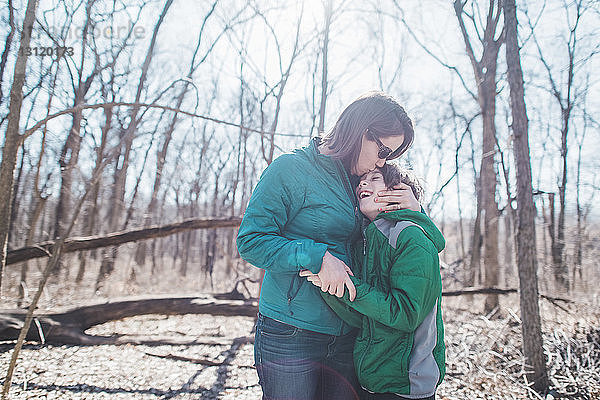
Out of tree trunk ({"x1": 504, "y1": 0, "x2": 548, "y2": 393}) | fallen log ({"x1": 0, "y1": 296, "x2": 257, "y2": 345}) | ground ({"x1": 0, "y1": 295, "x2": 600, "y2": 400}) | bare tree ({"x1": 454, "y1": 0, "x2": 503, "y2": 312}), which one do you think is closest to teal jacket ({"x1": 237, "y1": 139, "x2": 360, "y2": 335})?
ground ({"x1": 0, "y1": 295, "x2": 600, "y2": 400})

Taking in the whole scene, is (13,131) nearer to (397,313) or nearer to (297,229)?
(297,229)

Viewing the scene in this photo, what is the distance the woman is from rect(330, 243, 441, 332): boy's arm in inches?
3.0

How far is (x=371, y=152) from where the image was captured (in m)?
1.30

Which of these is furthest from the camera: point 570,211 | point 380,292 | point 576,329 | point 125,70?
point 570,211

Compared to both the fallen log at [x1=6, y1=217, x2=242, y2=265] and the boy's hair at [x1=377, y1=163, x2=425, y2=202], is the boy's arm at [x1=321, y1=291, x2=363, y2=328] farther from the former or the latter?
the fallen log at [x1=6, y1=217, x2=242, y2=265]

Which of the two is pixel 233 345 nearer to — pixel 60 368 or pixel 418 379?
pixel 60 368

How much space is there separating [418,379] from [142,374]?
3009mm

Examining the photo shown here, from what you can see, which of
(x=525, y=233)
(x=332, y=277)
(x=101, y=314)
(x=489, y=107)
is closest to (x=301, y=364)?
(x=332, y=277)

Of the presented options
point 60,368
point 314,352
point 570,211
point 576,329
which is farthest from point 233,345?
point 570,211

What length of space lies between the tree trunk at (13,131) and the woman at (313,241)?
204 cm

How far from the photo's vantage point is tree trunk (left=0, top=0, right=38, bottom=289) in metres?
2.23

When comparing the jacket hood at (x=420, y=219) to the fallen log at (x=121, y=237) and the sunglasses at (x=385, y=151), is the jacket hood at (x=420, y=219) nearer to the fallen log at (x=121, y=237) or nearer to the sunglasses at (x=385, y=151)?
the sunglasses at (x=385, y=151)

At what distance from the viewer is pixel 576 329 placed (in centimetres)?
411

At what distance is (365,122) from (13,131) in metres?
2.34
